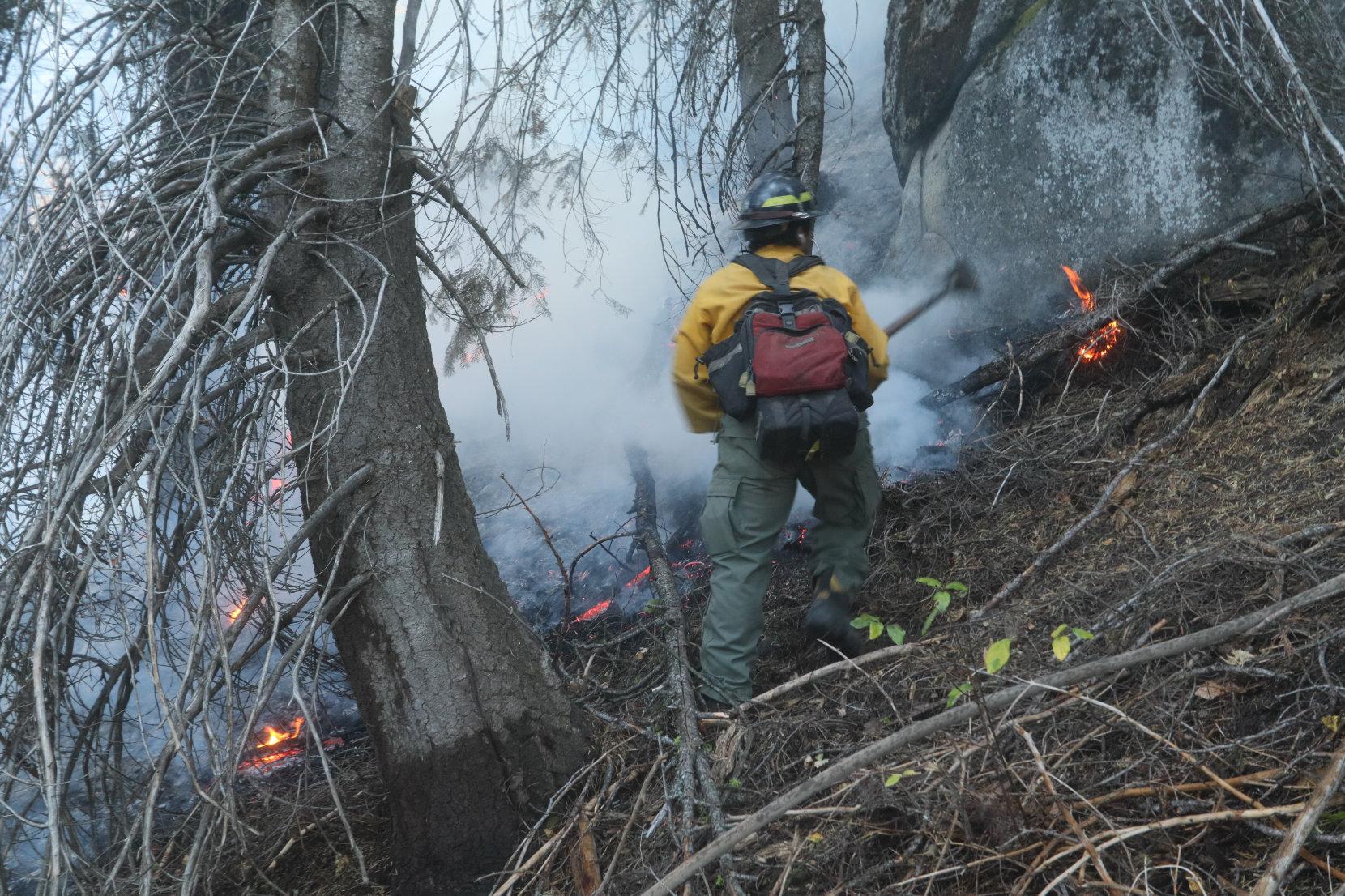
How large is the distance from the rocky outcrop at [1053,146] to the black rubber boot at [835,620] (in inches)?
122

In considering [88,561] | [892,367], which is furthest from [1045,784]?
[892,367]

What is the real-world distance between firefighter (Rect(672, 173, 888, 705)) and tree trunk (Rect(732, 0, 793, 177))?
1236 mm

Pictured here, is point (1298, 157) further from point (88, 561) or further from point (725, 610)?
point (88, 561)

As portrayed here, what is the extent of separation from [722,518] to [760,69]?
3018mm

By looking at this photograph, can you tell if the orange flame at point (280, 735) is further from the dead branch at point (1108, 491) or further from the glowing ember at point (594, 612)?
the dead branch at point (1108, 491)

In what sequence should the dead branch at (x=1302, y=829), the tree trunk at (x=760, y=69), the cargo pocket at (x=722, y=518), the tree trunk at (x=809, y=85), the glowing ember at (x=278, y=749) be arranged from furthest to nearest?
the tree trunk at (x=760, y=69) → the tree trunk at (x=809, y=85) → the glowing ember at (x=278, y=749) → the cargo pocket at (x=722, y=518) → the dead branch at (x=1302, y=829)

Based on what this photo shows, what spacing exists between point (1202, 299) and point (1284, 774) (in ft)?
11.0

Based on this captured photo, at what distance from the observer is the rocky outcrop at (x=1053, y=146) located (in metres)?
5.09

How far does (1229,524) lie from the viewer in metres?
3.18

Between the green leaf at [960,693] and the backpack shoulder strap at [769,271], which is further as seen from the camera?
the backpack shoulder strap at [769,271]

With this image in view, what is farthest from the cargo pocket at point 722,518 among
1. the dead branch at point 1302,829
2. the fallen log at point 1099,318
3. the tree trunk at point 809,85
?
the fallen log at point 1099,318

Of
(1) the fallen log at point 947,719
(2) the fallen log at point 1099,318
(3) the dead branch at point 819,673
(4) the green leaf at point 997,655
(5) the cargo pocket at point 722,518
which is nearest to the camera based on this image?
(1) the fallen log at point 947,719

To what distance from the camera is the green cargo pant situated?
11.4 ft

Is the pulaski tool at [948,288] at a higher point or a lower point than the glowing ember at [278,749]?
higher
